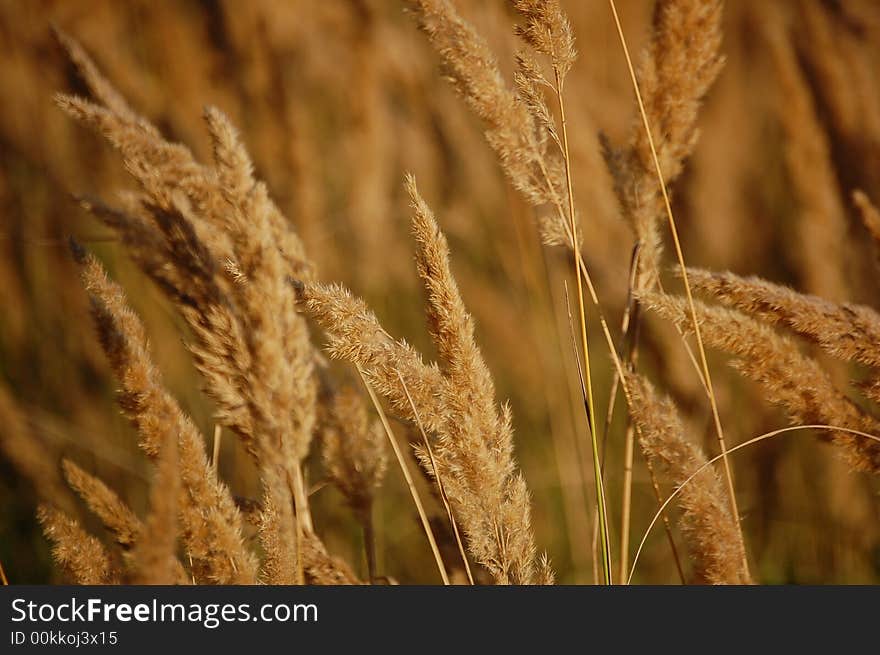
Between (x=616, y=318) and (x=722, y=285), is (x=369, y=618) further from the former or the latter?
(x=616, y=318)

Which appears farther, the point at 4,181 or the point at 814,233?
the point at 4,181

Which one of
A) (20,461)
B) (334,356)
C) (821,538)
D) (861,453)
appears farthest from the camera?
(821,538)

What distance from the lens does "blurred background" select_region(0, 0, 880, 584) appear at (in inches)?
65.6

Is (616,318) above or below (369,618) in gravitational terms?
above

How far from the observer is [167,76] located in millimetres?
2133

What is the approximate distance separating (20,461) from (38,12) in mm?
1175

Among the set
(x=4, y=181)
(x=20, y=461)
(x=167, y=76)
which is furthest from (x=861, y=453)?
(x=4, y=181)

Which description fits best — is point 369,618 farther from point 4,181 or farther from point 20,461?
A: point 4,181

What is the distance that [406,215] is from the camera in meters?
1.88

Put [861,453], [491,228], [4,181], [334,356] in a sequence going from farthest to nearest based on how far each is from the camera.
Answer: [4,181]
[491,228]
[861,453]
[334,356]

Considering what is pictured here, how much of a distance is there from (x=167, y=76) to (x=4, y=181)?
50cm

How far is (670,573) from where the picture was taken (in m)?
1.68

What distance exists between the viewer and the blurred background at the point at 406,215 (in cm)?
167

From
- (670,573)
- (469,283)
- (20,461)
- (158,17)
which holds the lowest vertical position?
(670,573)
